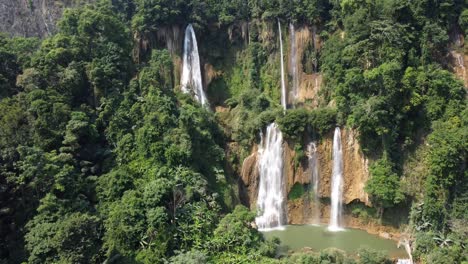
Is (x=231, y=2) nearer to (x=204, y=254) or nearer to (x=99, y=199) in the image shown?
(x=99, y=199)

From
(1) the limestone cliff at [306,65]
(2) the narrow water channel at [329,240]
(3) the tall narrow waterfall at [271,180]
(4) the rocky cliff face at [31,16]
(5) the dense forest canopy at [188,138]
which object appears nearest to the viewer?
(5) the dense forest canopy at [188,138]

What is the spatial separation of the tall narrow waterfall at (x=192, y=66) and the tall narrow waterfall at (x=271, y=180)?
831 centimetres

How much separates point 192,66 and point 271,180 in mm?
12637

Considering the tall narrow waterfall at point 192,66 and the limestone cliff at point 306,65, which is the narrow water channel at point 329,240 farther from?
the tall narrow waterfall at point 192,66

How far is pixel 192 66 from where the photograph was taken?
115 ft

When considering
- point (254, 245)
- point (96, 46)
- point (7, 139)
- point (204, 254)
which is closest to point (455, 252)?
point (254, 245)

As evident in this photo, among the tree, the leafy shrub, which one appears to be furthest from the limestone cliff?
the tree

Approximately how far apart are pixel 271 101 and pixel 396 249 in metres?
13.6

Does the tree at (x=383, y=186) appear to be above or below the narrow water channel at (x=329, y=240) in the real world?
above

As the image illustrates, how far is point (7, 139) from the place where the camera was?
69.2ft

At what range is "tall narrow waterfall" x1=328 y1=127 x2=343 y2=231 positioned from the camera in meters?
26.1

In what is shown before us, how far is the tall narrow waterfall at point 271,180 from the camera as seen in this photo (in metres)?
26.7

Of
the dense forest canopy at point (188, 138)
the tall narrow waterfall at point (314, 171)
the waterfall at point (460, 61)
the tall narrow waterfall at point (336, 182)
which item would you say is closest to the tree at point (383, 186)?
the dense forest canopy at point (188, 138)

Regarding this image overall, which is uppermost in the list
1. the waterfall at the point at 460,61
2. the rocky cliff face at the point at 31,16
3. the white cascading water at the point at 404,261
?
the rocky cliff face at the point at 31,16
